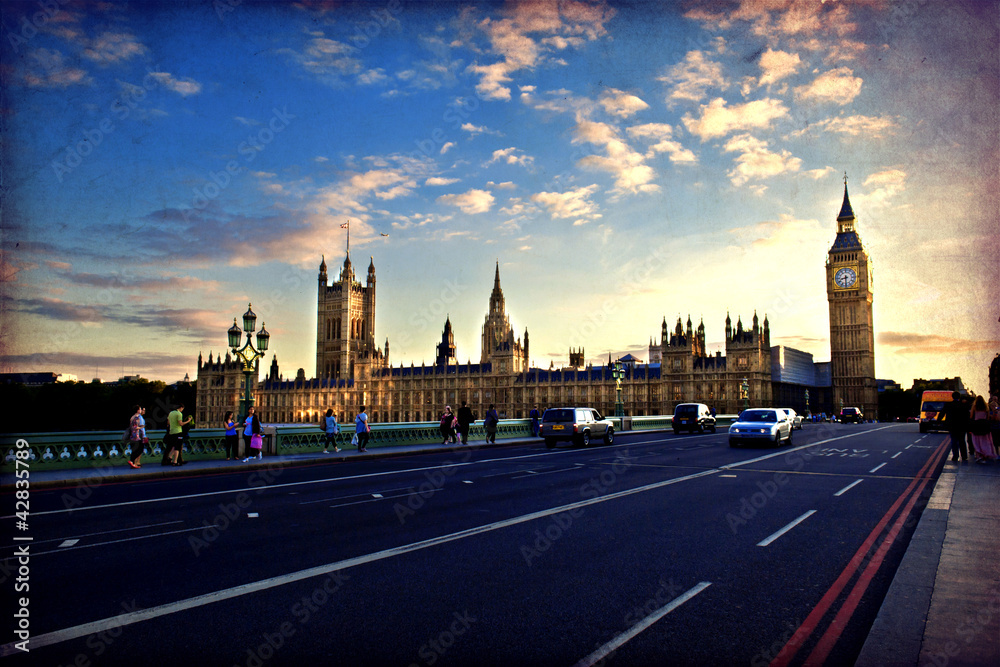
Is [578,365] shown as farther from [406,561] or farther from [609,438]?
[406,561]

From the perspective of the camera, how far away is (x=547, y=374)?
125250 mm

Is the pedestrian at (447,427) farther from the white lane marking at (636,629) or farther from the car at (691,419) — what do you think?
the white lane marking at (636,629)

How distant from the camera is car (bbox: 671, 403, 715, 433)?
4181 cm

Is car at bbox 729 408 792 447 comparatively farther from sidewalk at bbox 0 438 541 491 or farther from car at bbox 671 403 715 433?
car at bbox 671 403 715 433

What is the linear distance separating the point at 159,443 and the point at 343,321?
492ft

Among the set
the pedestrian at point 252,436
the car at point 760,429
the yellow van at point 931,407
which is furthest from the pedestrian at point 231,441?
the yellow van at point 931,407

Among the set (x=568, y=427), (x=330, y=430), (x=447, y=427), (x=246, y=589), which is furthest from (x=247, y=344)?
(x=246, y=589)

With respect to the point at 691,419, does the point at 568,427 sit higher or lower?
higher

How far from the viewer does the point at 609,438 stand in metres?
31.3

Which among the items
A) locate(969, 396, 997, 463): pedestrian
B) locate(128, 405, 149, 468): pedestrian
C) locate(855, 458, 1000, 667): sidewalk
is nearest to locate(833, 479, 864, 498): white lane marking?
locate(855, 458, 1000, 667): sidewalk

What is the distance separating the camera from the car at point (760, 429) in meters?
25.9

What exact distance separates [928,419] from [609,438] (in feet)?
88.7

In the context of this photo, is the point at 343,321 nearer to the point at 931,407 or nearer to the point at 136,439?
the point at 931,407

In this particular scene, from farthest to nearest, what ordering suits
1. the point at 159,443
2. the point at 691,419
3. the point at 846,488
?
the point at 691,419, the point at 159,443, the point at 846,488
